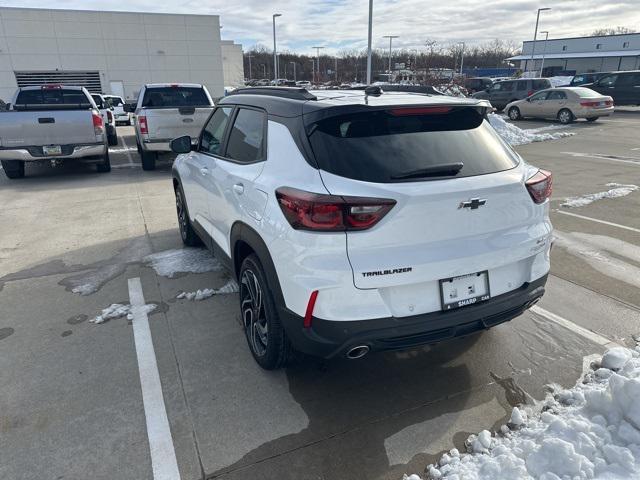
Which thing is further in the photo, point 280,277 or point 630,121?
Result: point 630,121

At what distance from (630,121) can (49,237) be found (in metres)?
22.3

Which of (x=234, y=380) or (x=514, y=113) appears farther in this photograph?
(x=514, y=113)

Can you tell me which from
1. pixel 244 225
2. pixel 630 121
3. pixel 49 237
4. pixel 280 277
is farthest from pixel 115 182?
pixel 630 121

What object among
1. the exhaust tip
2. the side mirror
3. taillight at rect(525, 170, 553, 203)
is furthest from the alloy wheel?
the side mirror

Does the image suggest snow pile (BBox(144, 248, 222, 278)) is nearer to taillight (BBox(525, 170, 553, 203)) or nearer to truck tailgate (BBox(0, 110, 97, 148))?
taillight (BBox(525, 170, 553, 203))

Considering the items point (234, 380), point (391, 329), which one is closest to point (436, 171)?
point (391, 329)

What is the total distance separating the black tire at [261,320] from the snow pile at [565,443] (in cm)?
112

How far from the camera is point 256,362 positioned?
329 centimetres

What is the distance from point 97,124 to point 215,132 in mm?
6750

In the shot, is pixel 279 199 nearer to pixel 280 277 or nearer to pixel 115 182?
pixel 280 277

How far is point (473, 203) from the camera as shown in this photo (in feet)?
8.32

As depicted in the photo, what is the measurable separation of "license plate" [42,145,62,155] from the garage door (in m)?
31.1

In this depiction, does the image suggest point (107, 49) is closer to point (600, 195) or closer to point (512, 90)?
point (512, 90)

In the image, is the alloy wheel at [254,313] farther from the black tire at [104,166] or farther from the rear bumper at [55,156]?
the black tire at [104,166]
